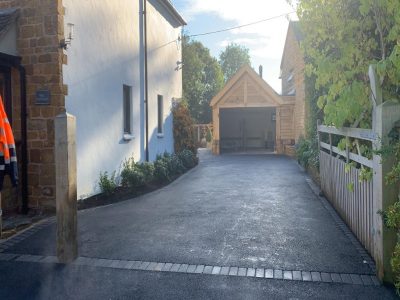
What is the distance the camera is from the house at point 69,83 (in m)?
7.74

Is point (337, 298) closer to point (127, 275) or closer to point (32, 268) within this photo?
point (127, 275)

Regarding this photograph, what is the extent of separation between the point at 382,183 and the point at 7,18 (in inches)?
279

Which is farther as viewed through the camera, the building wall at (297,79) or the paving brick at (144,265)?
the building wall at (297,79)

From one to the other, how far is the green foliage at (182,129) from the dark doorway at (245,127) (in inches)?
422

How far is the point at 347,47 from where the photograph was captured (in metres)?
4.96

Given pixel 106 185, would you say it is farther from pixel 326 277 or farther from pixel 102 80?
pixel 326 277

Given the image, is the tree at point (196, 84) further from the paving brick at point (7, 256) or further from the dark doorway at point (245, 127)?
the paving brick at point (7, 256)

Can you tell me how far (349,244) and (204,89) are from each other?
33.8m

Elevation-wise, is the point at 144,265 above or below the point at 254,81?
below

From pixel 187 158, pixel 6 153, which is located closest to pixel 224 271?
pixel 6 153

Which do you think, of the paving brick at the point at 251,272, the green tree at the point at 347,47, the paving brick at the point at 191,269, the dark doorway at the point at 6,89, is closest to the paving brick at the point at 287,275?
the paving brick at the point at 251,272

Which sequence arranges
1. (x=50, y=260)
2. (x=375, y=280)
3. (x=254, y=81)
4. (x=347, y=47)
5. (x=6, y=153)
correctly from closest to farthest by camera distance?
(x=375, y=280) < (x=347, y=47) < (x=50, y=260) < (x=6, y=153) < (x=254, y=81)

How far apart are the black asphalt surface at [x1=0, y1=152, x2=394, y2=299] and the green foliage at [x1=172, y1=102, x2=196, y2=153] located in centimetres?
696

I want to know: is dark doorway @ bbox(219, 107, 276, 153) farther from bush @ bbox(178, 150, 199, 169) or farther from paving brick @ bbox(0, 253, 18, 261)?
paving brick @ bbox(0, 253, 18, 261)
